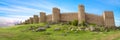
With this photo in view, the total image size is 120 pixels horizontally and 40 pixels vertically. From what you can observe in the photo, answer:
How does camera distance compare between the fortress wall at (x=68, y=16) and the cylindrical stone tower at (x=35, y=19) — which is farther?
the cylindrical stone tower at (x=35, y=19)

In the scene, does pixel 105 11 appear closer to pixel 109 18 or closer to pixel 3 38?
pixel 109 18

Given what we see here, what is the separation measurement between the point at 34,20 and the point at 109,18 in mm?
22818

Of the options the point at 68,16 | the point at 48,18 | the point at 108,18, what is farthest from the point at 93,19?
the point at 48,18

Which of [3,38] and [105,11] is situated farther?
[105,11]

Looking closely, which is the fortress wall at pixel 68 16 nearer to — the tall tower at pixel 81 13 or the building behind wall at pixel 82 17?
the building behind wall at pixel 82 17

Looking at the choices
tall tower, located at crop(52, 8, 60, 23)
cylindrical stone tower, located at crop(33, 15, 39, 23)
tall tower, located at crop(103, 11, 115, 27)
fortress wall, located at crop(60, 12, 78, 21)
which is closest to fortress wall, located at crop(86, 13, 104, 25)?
tall tower, located at crop(103, 11, 115, 27)

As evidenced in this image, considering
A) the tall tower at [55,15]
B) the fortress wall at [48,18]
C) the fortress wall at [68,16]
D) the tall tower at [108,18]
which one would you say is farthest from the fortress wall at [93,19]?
the fortress wall at [48,18]

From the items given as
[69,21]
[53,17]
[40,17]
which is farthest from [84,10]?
[40,17]

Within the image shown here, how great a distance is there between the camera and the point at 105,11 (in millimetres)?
52750

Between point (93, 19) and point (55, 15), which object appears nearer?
point (55, 15)

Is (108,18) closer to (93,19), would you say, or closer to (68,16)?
(93,19)

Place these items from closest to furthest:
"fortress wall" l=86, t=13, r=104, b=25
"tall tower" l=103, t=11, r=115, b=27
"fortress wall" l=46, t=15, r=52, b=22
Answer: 1. "tall tower" l=103, t=11, r=115, b=27
2. "fortress wall" l=86, t=13, r=104, b=25
3. "fortress wall" l=46, t=15, r=52, b=22

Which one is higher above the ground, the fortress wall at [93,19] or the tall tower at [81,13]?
the tall tower at [81,13]

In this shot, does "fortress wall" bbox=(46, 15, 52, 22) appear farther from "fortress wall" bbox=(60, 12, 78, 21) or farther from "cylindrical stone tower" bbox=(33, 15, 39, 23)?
"cylindrical stone tower" bbox=(33, 15, 39, 23)
